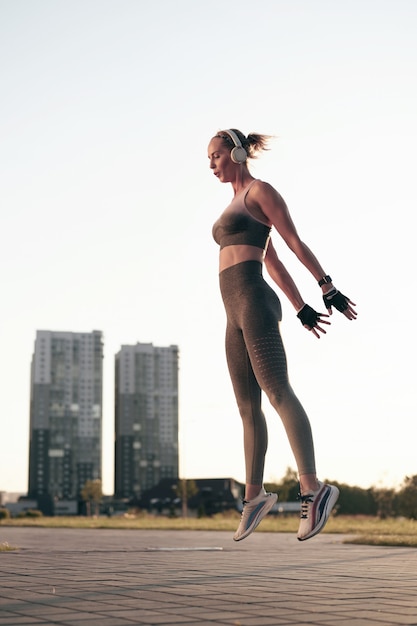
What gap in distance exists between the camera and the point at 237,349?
5359mm

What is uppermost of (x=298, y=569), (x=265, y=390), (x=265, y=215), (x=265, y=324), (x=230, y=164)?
(x=230, y=164)

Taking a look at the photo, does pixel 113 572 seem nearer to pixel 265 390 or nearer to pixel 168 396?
pixel 265 390

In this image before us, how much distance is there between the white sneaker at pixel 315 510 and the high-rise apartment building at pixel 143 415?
11034 cm

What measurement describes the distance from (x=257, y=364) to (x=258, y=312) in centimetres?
31

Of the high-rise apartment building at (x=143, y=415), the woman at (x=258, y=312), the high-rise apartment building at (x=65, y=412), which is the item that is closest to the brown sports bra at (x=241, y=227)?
the woman at (x=258, y=312)

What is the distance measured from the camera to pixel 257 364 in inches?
202

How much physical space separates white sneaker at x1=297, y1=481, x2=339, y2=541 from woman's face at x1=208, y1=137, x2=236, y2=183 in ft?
6.68

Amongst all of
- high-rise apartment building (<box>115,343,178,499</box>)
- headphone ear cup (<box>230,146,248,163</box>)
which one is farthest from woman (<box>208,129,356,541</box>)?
high-rise apartment building (<box>115,343,178,499</box>)

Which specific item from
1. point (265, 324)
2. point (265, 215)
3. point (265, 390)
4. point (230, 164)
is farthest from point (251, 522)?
point (230, 164)

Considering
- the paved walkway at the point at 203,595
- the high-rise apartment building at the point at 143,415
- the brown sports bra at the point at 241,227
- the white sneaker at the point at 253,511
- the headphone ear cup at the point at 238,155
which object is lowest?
the paved walkway at the point at 203,595

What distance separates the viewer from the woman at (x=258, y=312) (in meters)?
5.05

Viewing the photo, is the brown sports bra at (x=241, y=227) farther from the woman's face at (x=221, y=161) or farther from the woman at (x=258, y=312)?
the woman's face at (x=221, y=161)

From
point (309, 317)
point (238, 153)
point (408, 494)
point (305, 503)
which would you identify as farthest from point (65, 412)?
point (305, 503)

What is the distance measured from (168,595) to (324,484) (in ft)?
3.59
